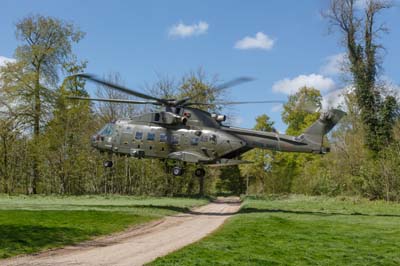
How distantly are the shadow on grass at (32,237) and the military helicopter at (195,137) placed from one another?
8.69 meters

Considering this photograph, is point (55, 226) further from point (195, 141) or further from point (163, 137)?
point (195, 141)

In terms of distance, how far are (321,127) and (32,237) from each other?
49.1 feet

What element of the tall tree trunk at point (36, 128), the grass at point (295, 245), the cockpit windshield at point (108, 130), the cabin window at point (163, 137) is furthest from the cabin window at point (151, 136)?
the tall tree trunk at point (36, 128)

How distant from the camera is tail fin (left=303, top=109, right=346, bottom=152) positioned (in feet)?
75.0

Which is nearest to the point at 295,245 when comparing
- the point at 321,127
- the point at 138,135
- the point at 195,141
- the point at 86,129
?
the point at 321,127

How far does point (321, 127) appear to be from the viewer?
23.0m

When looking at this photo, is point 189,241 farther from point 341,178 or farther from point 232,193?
point 232,193

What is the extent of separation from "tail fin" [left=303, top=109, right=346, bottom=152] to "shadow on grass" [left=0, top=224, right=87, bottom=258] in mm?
12500

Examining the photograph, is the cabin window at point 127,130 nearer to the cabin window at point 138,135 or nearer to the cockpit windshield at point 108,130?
the cabin window at point 138,135

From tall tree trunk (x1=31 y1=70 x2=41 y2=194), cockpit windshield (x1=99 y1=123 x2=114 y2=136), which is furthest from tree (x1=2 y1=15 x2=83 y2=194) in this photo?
cockpit windshield (x1=99 y1=123 x2=114 y2=136)

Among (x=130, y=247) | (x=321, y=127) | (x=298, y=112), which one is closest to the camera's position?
(x=130, y=247)

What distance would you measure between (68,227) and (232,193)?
51.3m

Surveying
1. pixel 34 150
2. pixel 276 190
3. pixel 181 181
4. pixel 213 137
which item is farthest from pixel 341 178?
pixel 34 150

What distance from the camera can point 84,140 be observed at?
43375 millimetres
